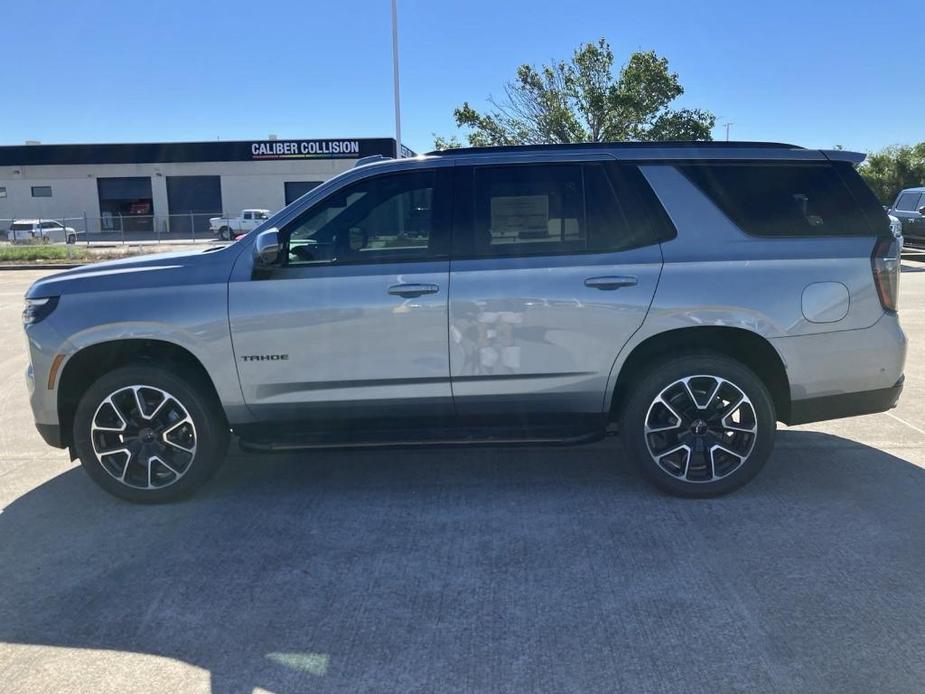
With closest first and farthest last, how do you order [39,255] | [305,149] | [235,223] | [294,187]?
[39,255]
[235,223]
[305,149]
[294,187]

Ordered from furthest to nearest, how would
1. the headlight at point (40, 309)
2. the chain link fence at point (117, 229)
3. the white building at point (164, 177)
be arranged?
the white building at point (164, 177) < the chain link fence at point (117, 229) < the headlight at point (40, 309)

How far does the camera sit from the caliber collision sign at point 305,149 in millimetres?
47125

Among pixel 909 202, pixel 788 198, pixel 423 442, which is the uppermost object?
pixel 909 202

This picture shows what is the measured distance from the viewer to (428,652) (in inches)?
117

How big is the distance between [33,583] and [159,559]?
0.56 metres

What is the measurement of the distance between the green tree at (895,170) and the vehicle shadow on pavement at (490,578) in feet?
148

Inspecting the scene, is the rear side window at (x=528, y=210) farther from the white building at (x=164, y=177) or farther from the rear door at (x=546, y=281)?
the white building at (x=164, y=177)

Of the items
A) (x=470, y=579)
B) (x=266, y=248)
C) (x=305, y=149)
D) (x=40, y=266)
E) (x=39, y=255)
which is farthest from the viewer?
(x=305, y=149)

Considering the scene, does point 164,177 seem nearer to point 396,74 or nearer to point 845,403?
point 396,74

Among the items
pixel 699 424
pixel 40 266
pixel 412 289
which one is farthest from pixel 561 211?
pixel 40 266

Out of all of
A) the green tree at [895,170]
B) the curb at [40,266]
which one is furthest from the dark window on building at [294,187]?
the green tree at [895,170]

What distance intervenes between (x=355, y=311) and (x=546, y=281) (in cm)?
107

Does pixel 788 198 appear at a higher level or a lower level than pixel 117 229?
lower

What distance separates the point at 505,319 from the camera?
13.9 ft
